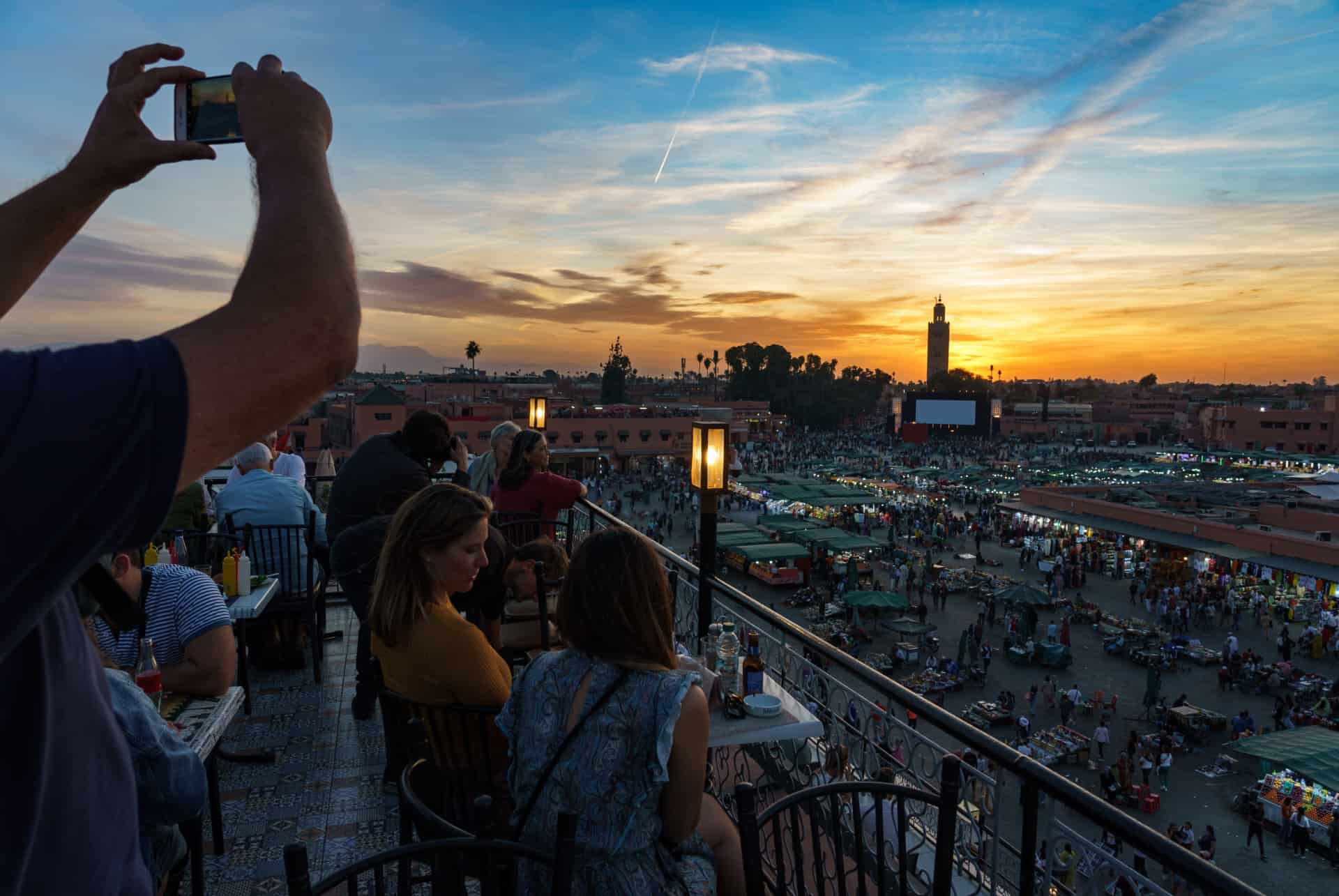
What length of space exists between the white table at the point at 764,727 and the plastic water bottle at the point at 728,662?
0.19 meters

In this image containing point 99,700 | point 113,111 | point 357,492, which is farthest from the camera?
point 357,492

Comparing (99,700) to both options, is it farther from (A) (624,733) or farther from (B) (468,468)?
(B) (468,468)

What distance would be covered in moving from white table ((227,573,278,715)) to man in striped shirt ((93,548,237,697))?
2.96ft

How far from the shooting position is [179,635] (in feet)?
9.35

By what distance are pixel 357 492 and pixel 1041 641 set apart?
1882cm

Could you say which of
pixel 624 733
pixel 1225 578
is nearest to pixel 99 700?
pixel 624 733

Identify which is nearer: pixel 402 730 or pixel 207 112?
pixel 207 112

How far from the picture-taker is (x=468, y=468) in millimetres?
7234

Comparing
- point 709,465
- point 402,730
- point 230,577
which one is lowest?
point 402,730

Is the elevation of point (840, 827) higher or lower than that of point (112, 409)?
lower

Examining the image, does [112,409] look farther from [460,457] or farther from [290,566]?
[460,457]

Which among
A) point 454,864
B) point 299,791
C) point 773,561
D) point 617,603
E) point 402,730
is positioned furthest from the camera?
point 773,561

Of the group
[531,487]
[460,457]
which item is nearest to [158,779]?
[531,487]

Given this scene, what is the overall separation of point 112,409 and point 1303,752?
48.8 ft
